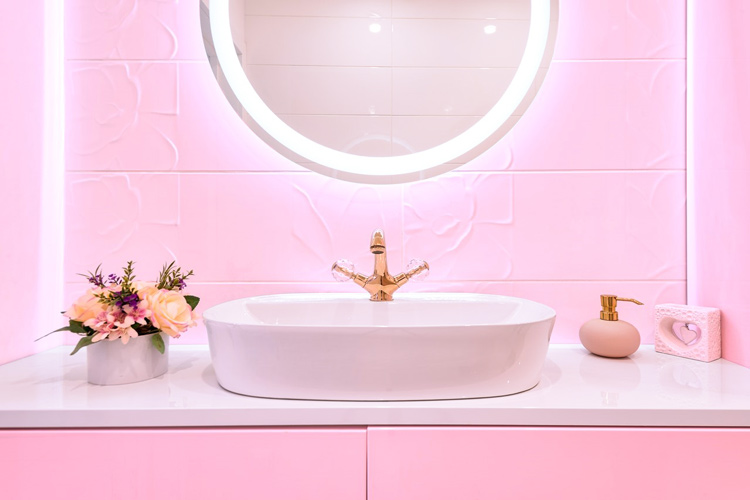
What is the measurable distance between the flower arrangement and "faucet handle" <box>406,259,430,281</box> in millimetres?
428

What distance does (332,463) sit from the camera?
557 mm

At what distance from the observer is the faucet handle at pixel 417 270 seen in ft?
2.90

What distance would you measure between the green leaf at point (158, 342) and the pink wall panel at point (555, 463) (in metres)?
0.39

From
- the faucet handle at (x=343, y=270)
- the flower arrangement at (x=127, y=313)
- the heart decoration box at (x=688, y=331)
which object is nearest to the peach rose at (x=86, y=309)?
the flower arrangement at (x=127, y=313)

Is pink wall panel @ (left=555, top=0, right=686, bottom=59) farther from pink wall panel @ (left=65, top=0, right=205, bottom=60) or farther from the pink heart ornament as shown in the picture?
pink wall panel @ (left=65, top=0, right=205, bottom=60)

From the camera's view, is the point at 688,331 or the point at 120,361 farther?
the point at 688,331

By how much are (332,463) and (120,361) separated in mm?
387

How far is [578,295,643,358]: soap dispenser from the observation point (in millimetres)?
812

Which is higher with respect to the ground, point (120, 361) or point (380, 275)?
point (380, 275)

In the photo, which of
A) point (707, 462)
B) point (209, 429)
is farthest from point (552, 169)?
point (209, 429)

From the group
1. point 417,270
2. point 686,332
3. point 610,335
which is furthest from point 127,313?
point 686,332

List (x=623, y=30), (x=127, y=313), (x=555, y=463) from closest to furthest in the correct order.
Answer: (x=555, y=463) → (x=127, y=313) → (x=623, y=30)

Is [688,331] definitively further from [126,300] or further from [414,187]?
[126,300]

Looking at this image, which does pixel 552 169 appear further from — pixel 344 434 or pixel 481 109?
pixel 344 434
